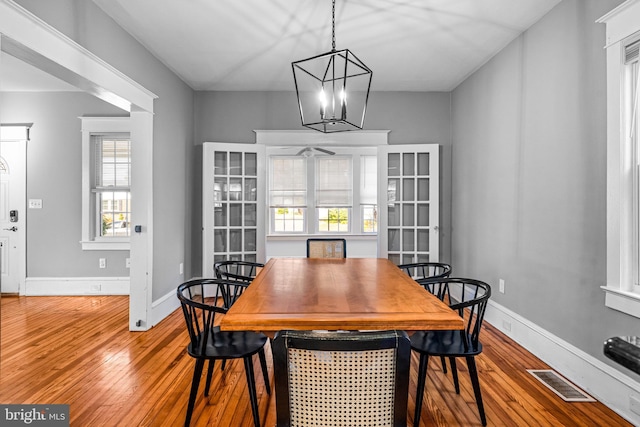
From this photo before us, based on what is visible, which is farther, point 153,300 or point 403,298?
point 153,300

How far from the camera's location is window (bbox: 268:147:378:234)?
686 cm

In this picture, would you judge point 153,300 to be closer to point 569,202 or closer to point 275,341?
point 275,341

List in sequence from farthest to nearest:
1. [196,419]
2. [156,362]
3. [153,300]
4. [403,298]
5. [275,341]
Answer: [153,300] → [156,362] → [196,419] → [403,298] → [275,341]

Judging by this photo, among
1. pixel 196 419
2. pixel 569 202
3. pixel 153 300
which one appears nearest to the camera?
pixel 196 419

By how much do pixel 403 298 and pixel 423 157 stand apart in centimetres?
343

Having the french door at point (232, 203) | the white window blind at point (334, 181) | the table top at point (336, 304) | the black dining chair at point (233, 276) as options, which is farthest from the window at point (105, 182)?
the table top at point (336, 304)

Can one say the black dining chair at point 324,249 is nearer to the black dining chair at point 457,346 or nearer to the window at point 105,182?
the black dining chair at point 457,346

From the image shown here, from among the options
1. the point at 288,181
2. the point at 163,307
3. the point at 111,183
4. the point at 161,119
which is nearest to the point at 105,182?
the point at 111,183

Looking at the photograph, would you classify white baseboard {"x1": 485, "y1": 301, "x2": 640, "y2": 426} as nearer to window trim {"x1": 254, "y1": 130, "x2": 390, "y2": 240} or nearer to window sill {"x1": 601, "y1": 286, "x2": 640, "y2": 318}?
window sill {"x1": 601, "y1": 286, "x2": 640, "y2": 318}


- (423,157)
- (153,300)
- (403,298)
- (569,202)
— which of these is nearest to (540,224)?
(569,202)

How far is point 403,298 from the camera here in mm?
1979

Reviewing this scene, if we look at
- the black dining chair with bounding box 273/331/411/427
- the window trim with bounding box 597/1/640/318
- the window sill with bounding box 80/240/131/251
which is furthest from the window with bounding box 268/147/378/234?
the black dining chair with bounding box 273/331/411/427

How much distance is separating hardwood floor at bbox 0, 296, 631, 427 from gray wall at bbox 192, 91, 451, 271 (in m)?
1.93

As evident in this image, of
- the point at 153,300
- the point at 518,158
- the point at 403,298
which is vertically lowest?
the point at 153,300
